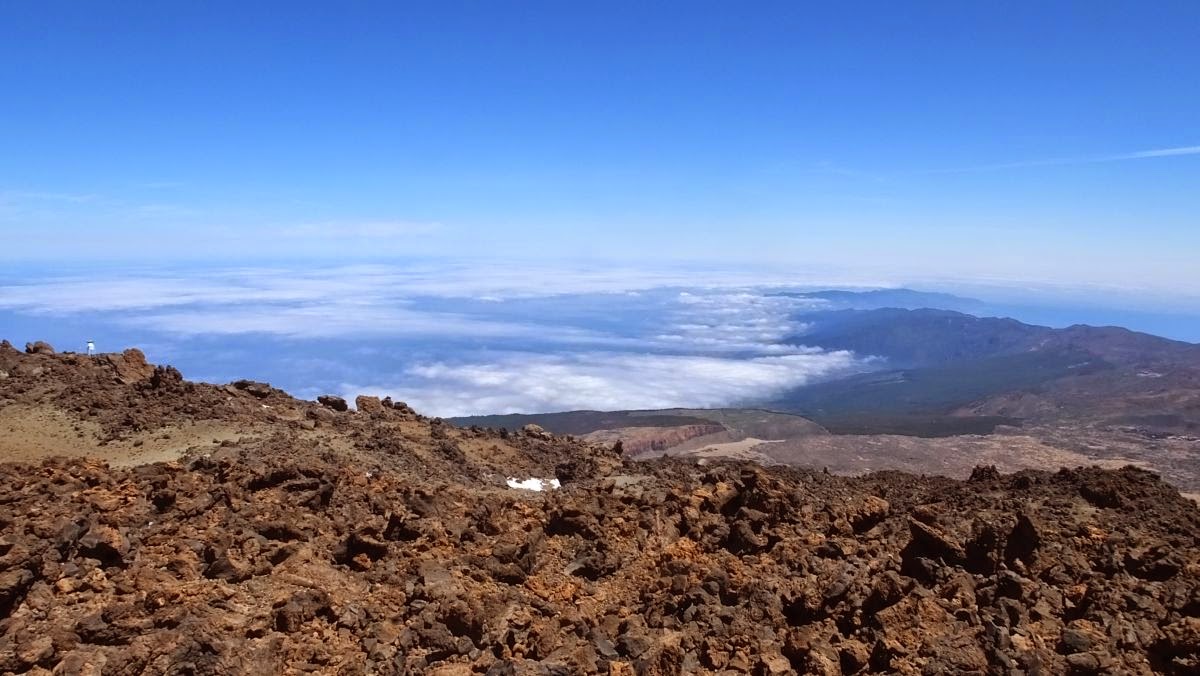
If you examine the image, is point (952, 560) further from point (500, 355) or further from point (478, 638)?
point (500, 355)

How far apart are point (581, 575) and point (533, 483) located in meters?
8.03

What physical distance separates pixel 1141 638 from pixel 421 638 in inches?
229

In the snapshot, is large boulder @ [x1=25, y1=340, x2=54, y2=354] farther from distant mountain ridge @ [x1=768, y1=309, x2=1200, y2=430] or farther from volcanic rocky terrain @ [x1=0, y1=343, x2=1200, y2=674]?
distant mountain ridge @ [x1=768, y1=309, x2=1200, y2=430]

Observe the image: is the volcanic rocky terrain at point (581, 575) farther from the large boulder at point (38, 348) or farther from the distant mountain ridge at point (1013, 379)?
the distant mountain ridge at point (1013, 379)

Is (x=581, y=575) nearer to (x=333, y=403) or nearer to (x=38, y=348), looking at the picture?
(x=333, y=403)

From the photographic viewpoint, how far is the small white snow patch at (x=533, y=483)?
1548 cm

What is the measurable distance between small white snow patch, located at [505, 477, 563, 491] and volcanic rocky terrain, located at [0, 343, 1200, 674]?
15.3ft

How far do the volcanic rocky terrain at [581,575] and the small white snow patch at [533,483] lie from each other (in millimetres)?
4657

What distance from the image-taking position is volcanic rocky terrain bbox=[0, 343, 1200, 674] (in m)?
5.98

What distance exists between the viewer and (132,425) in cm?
1292

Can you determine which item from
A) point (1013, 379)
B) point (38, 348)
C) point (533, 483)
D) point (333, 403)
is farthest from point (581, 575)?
point (1013, 379)

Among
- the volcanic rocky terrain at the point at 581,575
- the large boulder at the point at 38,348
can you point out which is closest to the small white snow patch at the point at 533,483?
the volcanic rocky terrain at the point at 581,575

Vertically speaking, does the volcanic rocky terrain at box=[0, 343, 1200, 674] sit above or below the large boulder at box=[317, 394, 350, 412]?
above

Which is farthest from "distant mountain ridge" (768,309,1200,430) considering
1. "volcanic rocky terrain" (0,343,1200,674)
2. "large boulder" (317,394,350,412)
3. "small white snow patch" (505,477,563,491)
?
"volcanic rocky terrain" (0,343,1200,674)
